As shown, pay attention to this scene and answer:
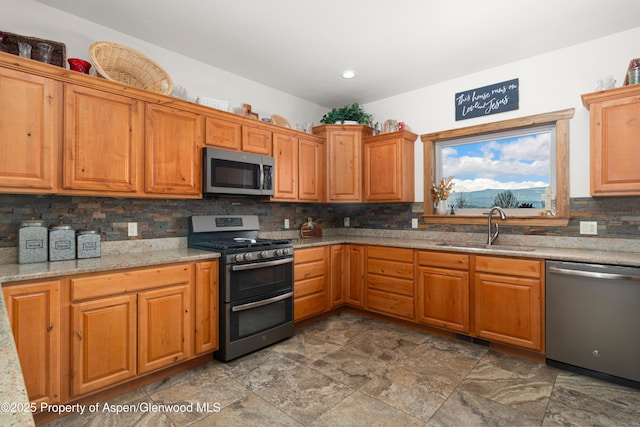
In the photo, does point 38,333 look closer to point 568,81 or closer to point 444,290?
point 444,290

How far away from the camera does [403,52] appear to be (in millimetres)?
3072

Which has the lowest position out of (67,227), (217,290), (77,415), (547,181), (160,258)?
(77,415)

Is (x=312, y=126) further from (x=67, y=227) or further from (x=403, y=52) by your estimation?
(x=67, y=227)

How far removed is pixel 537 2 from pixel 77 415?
4.06 m

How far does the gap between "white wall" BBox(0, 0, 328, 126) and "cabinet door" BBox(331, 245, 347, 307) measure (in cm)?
173

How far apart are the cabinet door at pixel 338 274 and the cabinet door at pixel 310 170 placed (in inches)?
27.2

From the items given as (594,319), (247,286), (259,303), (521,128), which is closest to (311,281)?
(259,303)

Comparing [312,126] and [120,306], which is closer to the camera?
[120,306]

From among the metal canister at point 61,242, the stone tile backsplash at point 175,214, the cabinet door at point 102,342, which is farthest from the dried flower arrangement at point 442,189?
the metal canister at point 61,242

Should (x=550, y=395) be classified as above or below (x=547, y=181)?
below

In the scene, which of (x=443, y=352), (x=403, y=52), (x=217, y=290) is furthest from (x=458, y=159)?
(x=217, y=290)

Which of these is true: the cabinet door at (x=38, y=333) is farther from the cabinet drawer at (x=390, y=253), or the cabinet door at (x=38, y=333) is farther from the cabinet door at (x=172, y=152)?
the cabinet drawer at (x=390, y=253)

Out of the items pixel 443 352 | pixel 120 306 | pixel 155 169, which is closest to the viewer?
pixel 120 306

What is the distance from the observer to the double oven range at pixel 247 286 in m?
2.66
